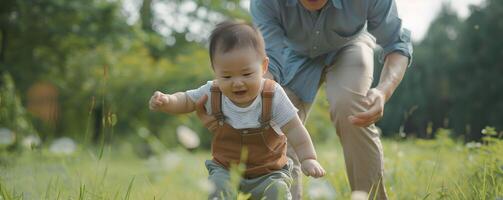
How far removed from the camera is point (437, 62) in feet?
80.3

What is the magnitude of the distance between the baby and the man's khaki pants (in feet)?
1.57

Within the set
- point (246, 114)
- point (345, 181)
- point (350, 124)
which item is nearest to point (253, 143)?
point (246, 114)

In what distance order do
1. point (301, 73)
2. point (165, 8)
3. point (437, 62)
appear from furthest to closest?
1. point (437, 62)
2. point (165, 8)
3. point (301, 73)

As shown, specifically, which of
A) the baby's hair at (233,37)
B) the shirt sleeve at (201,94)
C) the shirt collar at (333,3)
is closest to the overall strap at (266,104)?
the baby's hair at (233,37)

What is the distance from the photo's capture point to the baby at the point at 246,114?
2436 millimetres

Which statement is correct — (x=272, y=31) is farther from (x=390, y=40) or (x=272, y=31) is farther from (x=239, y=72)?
(x=239, y=72)

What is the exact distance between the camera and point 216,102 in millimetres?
2607

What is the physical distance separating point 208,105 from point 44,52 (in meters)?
11.6

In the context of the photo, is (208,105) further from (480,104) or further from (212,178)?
(480,104)

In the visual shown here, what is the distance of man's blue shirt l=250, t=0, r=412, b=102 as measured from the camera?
3100mm


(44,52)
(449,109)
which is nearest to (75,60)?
(44,52)

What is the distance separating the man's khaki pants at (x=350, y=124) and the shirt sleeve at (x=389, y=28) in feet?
0.35

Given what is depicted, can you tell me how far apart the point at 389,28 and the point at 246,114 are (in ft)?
3.34

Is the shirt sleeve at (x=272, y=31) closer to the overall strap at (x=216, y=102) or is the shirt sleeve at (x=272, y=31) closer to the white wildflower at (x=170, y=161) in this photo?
the overall strap at (x=216, y=102)
